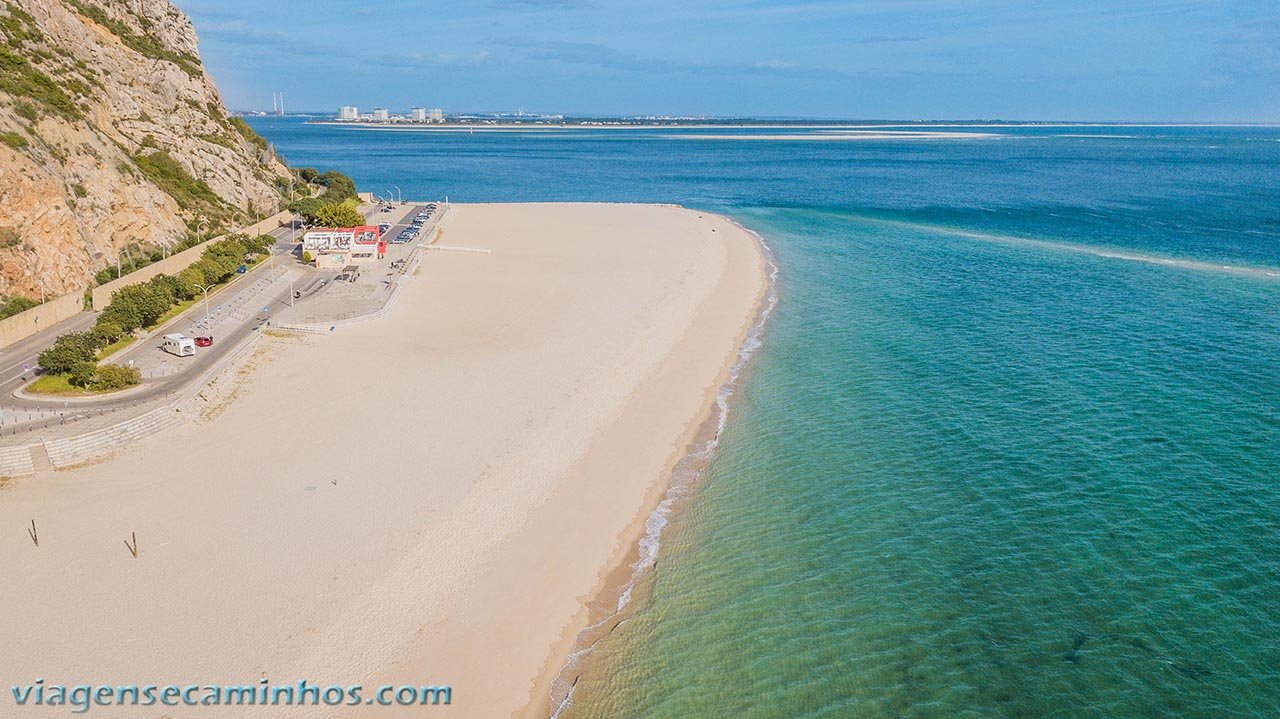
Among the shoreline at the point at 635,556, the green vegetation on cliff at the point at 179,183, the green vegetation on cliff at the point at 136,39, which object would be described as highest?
the green vegetation on cliff at the point at 136,39

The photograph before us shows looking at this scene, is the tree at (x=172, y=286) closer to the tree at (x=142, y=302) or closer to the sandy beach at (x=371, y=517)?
the tree at (x=142, y=302)

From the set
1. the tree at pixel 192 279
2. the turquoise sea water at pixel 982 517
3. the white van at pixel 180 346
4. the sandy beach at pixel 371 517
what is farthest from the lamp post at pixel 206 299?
the turquoise sea water at pixel 982 517

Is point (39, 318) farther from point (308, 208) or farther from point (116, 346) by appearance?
point (308, 208)

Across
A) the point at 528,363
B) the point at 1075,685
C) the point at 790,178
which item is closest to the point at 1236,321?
the point at 1075,685

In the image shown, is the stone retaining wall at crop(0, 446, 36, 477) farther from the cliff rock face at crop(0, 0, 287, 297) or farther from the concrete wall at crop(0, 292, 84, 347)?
the cliff rock face at crop(0, 0, 287, 297)

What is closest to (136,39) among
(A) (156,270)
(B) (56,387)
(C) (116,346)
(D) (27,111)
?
(D) (27,111)

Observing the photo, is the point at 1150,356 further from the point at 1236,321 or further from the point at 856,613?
the point at 856,613
